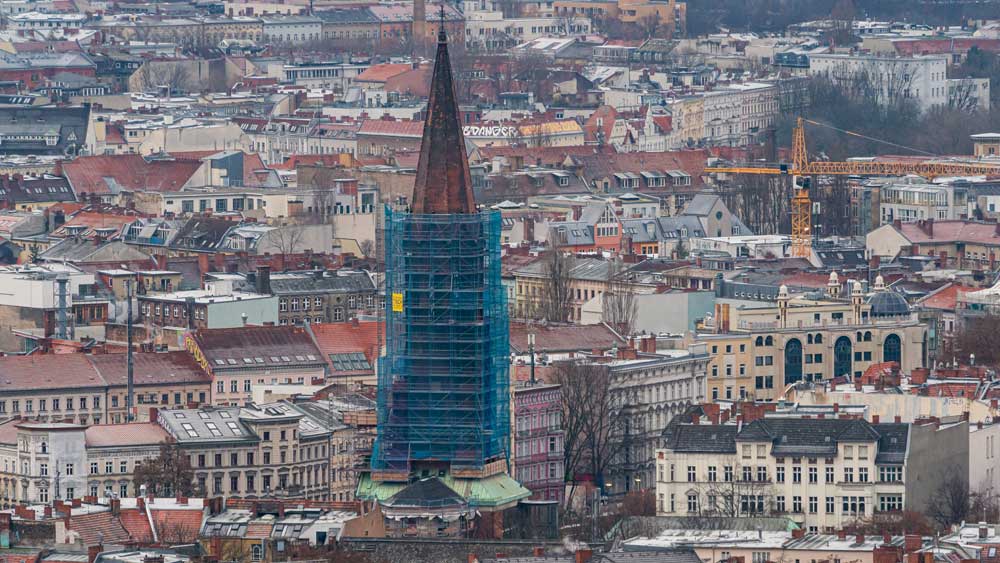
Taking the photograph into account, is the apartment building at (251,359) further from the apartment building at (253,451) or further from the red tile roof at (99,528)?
the red tile roof at (99,528)

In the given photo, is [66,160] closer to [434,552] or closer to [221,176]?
[221,176]

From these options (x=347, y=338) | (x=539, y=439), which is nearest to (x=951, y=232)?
(x=347, y=338)

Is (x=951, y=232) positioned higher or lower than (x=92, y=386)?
lower

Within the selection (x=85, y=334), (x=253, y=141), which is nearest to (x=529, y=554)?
(x=85, y=334)

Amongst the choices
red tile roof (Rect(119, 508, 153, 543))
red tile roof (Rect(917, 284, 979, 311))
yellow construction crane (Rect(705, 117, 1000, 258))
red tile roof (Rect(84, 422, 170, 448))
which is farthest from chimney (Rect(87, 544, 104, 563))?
yellow construction crane (Rect(705, 117, 1000, 258))

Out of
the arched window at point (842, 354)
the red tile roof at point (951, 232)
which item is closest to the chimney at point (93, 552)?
the arched window at point (842, 354)

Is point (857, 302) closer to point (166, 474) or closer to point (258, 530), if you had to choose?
point (166, 474)

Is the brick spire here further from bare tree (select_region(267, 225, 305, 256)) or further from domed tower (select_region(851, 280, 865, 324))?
bare tree (select_region(267, 225, 305, 256))
